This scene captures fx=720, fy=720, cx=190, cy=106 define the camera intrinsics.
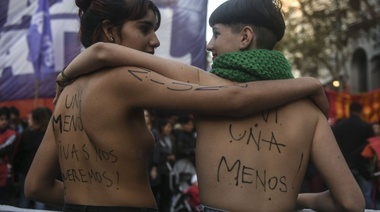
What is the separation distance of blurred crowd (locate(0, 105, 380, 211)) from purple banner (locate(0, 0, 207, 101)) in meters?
0.40

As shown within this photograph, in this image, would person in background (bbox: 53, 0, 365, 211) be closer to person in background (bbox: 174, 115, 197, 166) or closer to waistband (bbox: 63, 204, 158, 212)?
waistband (bbox: 63, 204, 158, 212)

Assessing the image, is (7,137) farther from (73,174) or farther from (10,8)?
(73,174)

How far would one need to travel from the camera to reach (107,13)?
291 centimetres

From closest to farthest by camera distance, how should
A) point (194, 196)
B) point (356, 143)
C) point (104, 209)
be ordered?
point (104, 209), point (356, 143), point (194, 196)

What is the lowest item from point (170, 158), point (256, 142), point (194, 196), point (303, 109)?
point (194, 196)

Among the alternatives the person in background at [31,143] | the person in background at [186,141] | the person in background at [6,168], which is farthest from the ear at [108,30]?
the person in background at [186,141]

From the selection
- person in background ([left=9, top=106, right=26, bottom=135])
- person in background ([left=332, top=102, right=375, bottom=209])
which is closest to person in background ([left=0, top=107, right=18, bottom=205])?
person in background ([left=9, top=106, right=26, bottom=135])

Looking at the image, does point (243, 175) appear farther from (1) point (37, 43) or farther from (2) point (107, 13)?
(1) point (37, 43)

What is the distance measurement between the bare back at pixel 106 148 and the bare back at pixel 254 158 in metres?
0.24

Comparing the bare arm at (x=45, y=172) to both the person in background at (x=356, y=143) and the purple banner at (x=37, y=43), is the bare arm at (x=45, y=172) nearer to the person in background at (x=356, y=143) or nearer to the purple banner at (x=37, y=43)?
the purple banner at (x=37, y=43)

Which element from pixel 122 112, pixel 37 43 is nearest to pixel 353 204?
pixel 122 112

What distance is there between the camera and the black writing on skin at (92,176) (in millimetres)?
2725

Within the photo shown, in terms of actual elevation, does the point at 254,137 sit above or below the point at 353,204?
above

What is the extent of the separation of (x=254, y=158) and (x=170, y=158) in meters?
8.38
